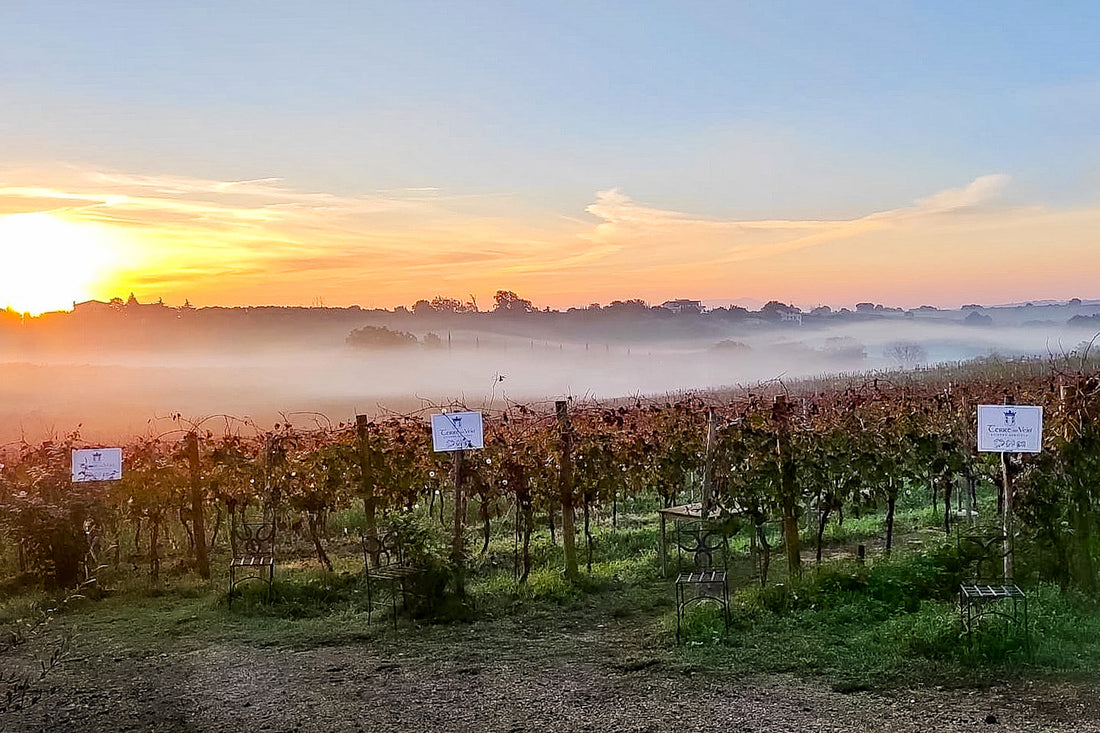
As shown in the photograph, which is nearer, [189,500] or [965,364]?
[189,500]

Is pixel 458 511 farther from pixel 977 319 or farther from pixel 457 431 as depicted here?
pixel 977 319

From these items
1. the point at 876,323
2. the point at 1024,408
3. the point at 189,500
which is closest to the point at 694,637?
the point at 1024,408

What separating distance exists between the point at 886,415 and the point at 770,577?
2829 millimetres

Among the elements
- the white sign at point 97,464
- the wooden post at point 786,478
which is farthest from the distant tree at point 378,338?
the wooden post at point 786,478

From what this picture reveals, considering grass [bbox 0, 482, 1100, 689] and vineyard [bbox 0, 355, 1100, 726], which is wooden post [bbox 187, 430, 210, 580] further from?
grass [bbox 0, 482, 1100, 689]

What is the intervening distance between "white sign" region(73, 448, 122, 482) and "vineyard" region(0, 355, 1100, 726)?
0.31 meters

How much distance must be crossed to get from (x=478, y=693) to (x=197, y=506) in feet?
16.4

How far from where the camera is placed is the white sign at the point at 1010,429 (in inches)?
263

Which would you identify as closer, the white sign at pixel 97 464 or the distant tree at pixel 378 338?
the white sign at pixel 97 464

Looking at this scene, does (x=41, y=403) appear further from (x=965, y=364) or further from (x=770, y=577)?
(x=965, y=364)

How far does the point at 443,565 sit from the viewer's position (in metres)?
7.61

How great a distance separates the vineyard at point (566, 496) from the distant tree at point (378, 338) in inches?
964

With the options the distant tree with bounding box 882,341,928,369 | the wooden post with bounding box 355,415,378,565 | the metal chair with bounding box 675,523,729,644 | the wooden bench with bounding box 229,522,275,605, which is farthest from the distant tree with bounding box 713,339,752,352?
the wooden post with bounding box 355,415,378,565

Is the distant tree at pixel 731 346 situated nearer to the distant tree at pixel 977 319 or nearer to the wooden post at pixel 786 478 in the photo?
the distant tree at pixel 977 319
